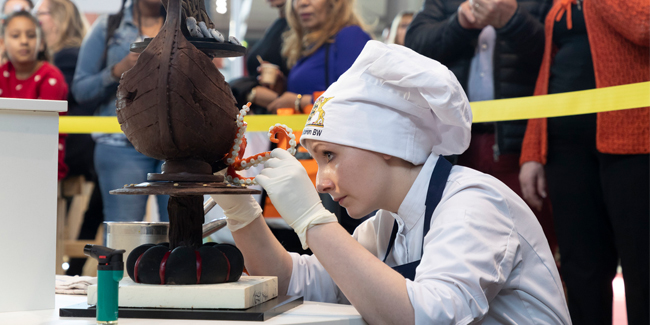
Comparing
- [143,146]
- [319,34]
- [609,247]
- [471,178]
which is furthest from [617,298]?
Answer: [143,146]

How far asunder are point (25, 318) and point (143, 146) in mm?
415

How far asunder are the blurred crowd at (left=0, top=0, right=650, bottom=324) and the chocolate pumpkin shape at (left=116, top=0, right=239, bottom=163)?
1.77 m

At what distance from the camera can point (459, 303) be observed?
3.74 feet

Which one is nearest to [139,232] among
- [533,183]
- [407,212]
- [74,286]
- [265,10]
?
[74,286]

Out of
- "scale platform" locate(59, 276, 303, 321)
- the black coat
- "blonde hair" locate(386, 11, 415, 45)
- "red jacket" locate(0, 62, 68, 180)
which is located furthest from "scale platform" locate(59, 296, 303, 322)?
"red jacket" locate(0, 62, 68, 180)

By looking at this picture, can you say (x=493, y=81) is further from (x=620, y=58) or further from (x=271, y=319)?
(x=271, y=319)

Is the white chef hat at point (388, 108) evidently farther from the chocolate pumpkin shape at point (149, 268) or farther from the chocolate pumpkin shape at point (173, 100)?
the chocolate pumpkin shape at point (149, 268)

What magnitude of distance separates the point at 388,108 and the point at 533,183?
1.77 m

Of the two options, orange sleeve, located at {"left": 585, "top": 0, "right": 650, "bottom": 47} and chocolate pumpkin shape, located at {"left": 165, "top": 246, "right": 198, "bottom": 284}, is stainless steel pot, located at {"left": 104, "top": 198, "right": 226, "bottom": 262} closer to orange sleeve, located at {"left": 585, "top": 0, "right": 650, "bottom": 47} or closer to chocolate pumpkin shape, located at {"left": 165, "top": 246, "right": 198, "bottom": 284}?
chocolate pumpkin shape, located at {"left": 165, "top": 246, "right": 198, "bottom": 284}

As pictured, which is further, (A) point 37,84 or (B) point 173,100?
(A) point 37,84

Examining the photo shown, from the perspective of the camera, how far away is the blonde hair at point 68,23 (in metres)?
3.99

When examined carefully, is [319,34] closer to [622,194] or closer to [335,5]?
[335,5]

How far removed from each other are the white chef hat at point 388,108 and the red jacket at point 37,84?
2.96m

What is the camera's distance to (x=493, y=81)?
9.99 feet
